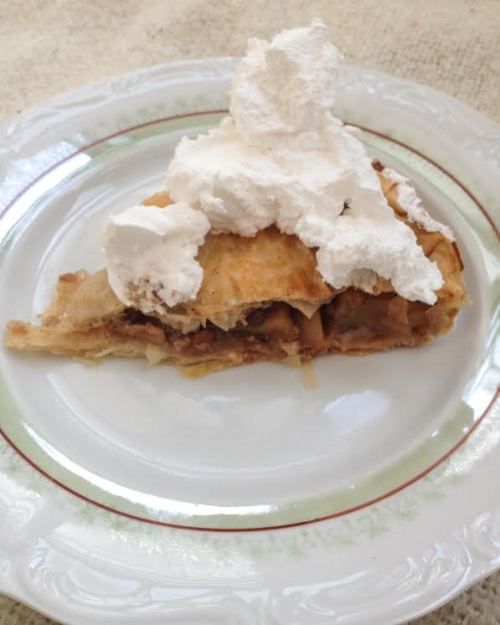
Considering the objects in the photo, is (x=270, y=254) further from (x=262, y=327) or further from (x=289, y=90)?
(x=289, y=90)

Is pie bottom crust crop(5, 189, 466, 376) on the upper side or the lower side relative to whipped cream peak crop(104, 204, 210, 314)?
lower

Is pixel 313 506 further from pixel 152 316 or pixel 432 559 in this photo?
pixel 152 316

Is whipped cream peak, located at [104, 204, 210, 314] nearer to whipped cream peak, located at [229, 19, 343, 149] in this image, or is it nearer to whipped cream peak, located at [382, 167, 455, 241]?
whipped cream peak, located at [229, 19, 343, 149]

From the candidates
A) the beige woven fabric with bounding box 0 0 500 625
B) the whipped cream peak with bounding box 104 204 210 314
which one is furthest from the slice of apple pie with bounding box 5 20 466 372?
the beige woven fabric with bounding box 0 0 500 625

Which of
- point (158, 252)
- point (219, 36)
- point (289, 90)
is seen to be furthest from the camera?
point (219, 36)

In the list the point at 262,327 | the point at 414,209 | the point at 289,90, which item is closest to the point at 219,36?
the point at 289,90

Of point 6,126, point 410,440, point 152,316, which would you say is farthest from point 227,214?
point 6,126
